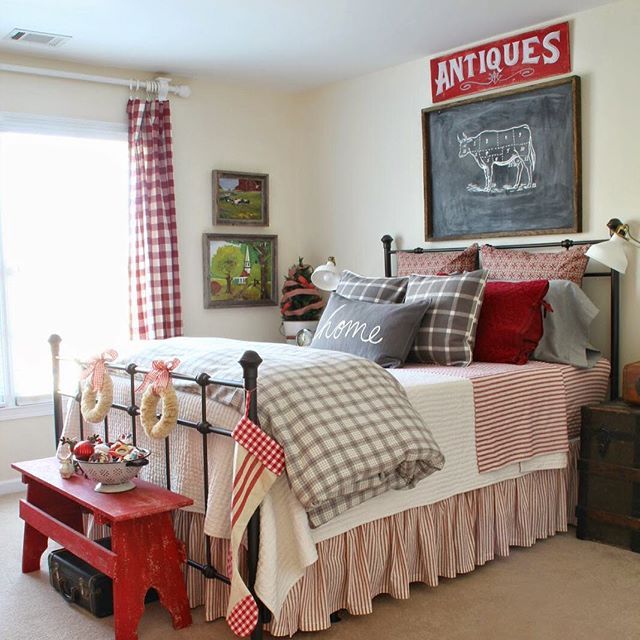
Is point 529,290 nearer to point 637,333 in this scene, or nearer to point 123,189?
point 637,333

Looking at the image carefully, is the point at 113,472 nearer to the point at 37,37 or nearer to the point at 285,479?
the point at 285,479

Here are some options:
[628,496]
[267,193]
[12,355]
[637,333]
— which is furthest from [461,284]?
[12,355]

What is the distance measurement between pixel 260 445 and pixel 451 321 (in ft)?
4.61

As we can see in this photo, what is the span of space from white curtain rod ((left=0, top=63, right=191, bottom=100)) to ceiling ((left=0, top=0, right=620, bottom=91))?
8 centimetres

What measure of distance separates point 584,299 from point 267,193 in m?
2.28

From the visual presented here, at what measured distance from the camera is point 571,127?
3662mm

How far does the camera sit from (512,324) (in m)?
3.35

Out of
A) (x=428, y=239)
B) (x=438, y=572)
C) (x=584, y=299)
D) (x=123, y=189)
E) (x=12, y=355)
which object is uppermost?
(x=123, y=189)

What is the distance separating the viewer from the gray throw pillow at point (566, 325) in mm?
3416

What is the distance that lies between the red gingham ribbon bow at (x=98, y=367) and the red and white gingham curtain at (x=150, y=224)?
1616 mm

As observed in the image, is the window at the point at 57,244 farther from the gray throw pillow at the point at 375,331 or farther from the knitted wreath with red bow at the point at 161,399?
the knitted wreath with red bow at the point at 161,399

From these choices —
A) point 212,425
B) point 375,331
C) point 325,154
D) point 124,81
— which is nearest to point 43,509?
point 212,425

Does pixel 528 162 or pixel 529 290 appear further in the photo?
pixel 528 162

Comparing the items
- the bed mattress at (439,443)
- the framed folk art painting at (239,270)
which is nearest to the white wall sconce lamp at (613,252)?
the bed mattress at (439,443)
